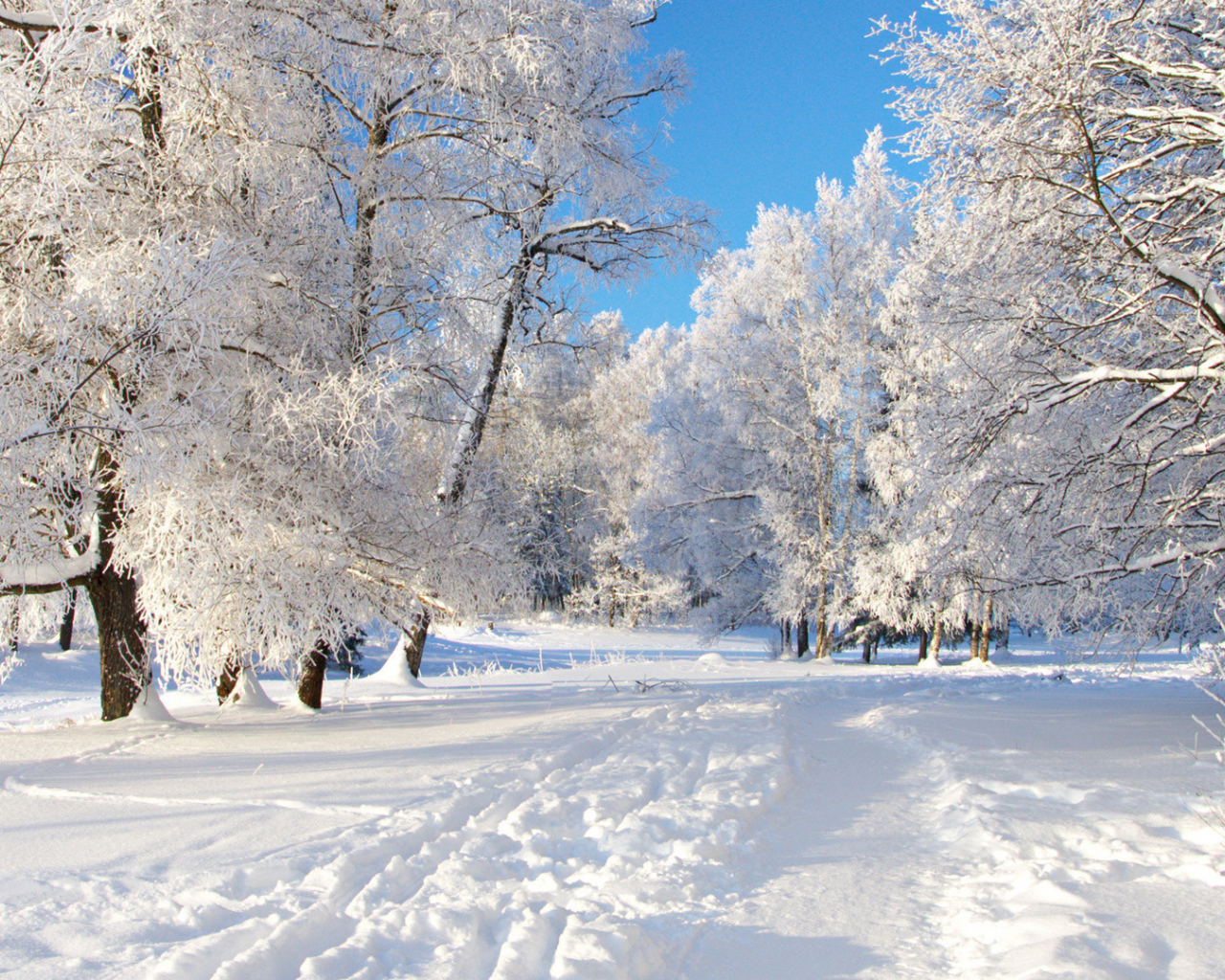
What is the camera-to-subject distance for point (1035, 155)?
555 centimetres

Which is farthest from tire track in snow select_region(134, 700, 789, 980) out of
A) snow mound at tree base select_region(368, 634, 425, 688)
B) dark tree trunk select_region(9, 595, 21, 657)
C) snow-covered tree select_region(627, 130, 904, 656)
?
snow-covered tree select_region(627, 130, 904, 656)

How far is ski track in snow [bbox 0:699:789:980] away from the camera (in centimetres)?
259

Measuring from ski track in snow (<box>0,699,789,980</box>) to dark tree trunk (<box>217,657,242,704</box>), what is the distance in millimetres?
2228

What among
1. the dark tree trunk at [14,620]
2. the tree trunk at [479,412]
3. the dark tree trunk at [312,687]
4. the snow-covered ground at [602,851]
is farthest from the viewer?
the tree trunk at [479,412]

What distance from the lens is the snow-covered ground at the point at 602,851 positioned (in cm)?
270

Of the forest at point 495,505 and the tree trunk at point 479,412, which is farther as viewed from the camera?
the tree trunk at point 479,412

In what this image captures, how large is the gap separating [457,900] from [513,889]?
25 centimetres

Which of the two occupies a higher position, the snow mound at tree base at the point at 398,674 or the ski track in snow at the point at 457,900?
the ski track in snow at the point at 457,900

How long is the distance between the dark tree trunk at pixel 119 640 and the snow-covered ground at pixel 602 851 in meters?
0.34

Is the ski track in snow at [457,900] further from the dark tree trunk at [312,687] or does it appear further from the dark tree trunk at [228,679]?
the dark tree trunk at [312,687]

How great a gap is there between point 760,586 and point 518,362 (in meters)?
13.0

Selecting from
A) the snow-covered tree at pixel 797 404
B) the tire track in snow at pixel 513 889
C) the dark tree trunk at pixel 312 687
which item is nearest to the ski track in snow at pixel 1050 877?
the tire track in snow at pixel 513 889

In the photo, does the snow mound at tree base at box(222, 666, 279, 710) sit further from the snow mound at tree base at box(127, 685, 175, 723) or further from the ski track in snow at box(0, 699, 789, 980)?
the ski track in snow at box(0, 699, 789, 980)

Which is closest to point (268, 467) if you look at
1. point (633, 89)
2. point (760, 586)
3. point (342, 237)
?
point (342, 237)
